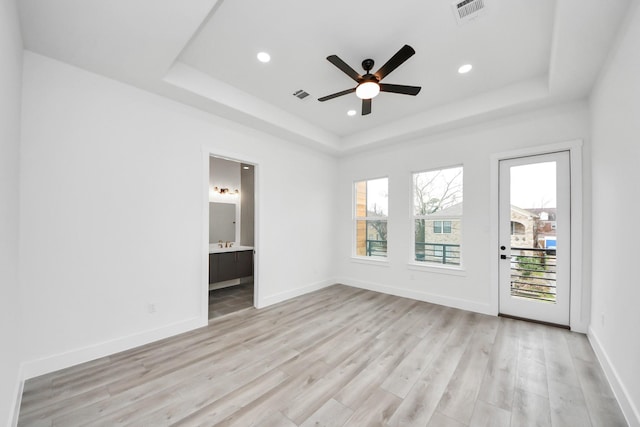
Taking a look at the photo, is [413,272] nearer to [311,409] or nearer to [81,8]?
[311,409]

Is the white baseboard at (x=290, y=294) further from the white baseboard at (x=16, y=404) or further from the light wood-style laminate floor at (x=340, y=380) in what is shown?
the white baseboard at (x=16, y=404)

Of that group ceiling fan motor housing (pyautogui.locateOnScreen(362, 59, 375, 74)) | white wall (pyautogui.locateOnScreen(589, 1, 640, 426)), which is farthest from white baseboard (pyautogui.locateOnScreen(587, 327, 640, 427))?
ceiling fan motor housing (pyautogui.locateOnScreen(362, 59, 375, 74))

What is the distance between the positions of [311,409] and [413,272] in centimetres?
319

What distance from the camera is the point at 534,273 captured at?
3480 mm

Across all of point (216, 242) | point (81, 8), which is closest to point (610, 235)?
point (81, 8)

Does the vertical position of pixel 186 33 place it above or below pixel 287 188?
above

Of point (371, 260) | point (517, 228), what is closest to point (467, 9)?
point (517, 228)

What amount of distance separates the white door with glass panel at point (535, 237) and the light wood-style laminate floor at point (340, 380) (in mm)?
329

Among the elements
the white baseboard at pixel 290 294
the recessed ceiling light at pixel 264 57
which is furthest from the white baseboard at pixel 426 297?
the recessed ceiling light at pixel 264 57

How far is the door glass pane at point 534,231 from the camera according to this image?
3.37 metres

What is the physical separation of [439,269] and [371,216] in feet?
5.49

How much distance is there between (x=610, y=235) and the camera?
232 centimetres

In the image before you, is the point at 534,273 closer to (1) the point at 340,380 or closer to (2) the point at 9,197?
(1) the point at 340,380

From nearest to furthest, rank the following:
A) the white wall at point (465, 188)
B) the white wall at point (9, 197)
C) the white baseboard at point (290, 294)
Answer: the white wall at point (9, 197) → the white wall at point (465, 188) → the white baseboard at point (290, 294)
